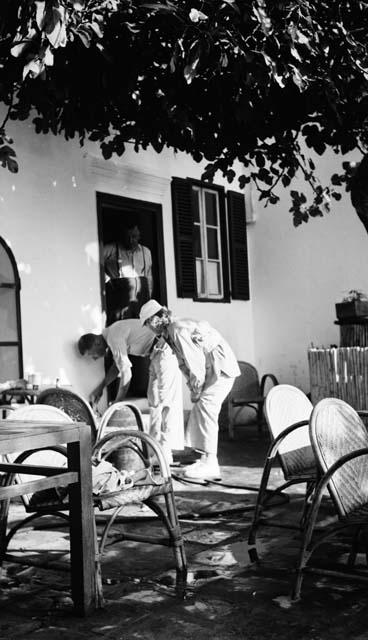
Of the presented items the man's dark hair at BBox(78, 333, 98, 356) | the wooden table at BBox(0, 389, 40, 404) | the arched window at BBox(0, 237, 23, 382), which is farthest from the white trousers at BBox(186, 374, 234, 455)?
the arched window at BBox(0, 237, 23, 382)

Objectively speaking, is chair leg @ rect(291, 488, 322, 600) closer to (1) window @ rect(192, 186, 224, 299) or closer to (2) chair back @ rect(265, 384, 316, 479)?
(2) chair back @ rect(265, 384, 316, 479)

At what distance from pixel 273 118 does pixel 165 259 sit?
3.74 m

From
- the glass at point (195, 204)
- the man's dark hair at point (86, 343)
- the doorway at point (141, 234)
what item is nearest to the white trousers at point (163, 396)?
the man's dark hair at point (86, 343)

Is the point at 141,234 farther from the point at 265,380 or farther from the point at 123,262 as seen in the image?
the point at 265,380

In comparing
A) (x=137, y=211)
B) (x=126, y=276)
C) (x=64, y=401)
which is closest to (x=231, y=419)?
(x=126, y=276)

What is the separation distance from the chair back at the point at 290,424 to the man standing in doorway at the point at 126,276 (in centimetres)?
477

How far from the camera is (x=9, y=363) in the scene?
790 centimetres

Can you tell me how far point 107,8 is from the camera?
5430 millimetres

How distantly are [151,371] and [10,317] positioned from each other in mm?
1665

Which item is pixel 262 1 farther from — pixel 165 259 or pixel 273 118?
pixel 165 259

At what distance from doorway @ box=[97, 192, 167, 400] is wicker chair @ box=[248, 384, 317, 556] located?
4.84 m

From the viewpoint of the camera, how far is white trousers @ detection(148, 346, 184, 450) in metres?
7.29

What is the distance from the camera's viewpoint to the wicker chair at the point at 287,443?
14.5 feet

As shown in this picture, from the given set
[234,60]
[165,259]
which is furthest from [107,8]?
[165,259]
